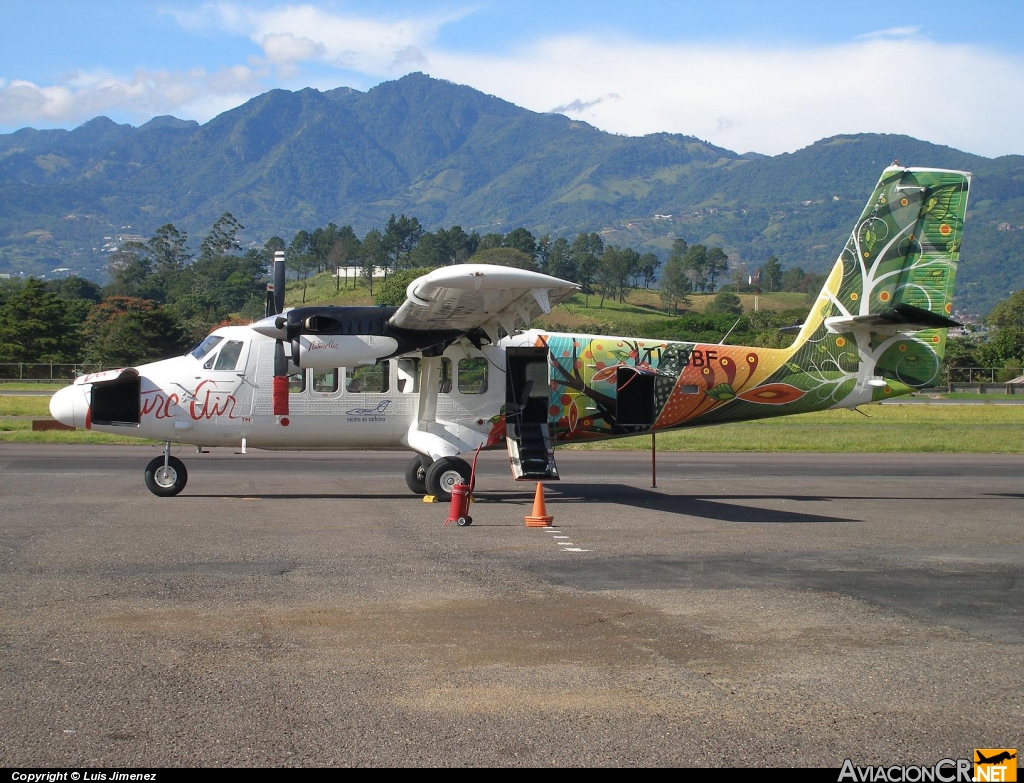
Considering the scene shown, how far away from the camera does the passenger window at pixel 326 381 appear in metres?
17.4

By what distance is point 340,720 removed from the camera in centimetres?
597

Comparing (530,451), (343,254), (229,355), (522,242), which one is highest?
(522,242)

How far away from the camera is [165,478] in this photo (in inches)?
663

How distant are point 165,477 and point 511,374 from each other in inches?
244

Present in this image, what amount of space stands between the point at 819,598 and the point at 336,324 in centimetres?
931

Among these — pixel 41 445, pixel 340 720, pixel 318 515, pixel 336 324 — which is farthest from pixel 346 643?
pixel 41 445

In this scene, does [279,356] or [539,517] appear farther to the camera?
[279,356]

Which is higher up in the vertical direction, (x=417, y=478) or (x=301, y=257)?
(x=301, y=257)

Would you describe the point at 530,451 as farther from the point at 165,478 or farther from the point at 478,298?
the point at 165,478

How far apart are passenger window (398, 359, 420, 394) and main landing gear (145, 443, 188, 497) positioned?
4010 mm

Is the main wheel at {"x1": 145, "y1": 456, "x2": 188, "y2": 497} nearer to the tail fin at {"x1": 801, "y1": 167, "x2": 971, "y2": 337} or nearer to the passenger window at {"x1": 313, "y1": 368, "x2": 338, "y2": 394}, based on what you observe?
the passenger window at {"x1": 313, "y1": 368, "x2": 338, "y2": 394}

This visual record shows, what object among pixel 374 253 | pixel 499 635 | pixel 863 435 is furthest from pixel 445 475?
pixel 374 253

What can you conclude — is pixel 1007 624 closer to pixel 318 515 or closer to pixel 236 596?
pixel 236 596

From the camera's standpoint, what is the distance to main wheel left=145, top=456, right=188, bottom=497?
16750mm
